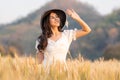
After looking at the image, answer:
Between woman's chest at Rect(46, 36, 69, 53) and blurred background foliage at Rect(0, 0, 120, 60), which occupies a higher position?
woman's chest at Rect(46, 36, 69, 53)

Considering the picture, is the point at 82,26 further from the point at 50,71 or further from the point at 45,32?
the point at 50,71

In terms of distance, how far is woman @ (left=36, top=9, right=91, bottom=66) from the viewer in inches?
215

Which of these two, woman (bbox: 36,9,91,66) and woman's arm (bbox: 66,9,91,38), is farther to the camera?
woman (bbox: 36,9,91,66)

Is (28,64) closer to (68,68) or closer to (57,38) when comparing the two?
(68,68)

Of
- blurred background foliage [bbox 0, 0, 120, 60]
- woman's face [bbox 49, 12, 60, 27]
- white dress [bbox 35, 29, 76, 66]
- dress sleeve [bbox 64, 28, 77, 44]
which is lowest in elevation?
blurred background foliage [bbox 0, 0, 120, 60]

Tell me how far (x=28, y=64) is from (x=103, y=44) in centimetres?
6219

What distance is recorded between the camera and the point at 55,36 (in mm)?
5559

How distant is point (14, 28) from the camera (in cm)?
9106

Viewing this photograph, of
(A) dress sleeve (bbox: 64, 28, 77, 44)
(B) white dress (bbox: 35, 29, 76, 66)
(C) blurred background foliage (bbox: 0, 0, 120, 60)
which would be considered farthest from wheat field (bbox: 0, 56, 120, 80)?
(C) blurred background foliage (bbox: 0, 0, 120, 60)

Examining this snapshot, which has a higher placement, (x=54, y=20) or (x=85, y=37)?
(x=54, y=20)

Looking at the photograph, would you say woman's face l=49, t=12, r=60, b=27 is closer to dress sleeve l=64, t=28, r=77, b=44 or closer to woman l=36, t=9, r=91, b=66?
woman l=36, t=9, r=91, b=66

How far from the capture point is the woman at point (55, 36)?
17.9ft

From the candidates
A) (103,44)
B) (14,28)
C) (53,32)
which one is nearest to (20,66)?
(53,32)

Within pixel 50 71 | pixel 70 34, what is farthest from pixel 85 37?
pixel 50 71
